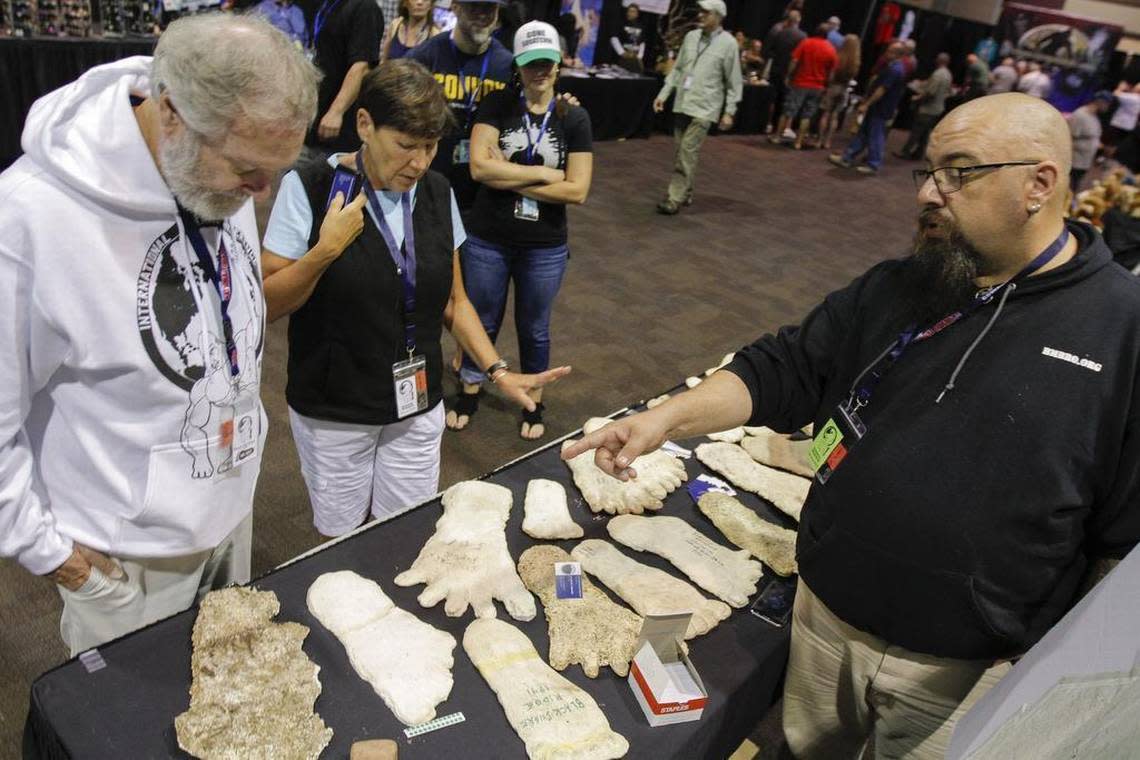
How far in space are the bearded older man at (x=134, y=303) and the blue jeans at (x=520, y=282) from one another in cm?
173

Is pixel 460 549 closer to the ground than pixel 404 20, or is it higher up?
closer to the ground

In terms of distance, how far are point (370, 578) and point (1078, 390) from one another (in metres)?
1.38

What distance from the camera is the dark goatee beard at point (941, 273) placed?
4.69 feet

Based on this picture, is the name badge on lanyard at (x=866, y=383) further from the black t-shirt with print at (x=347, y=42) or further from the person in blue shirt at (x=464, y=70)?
the black t-shirt with print at (x=347, y=42)

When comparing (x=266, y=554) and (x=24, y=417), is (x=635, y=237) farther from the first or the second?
(x=24, y=417)

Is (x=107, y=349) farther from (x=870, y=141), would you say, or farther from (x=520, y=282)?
(x=870, y=141)

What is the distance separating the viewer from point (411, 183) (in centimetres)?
178

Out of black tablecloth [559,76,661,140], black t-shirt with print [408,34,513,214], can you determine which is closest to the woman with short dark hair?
black t-shirt with print [408,34,513,214]

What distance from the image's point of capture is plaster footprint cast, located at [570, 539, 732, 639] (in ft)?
5.29

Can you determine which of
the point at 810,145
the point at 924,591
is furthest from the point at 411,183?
the point at 810,145

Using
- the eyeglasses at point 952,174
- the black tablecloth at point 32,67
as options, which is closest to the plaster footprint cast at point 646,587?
the eyeglasses at point 952,174

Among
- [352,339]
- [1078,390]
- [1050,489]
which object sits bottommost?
[352,339]

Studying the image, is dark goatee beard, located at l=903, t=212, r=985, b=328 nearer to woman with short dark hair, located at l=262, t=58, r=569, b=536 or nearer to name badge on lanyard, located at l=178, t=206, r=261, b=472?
woman with short dark hair, located at l=262, t=58, r=569, b=536

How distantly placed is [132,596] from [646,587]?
1.02m
